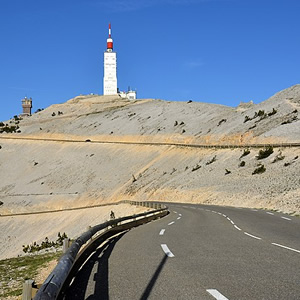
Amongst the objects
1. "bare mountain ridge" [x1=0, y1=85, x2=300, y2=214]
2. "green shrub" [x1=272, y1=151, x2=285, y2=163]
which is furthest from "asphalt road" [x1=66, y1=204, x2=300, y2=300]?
"green shrub" [x1=272, y1=151, x2=285, y2=163]

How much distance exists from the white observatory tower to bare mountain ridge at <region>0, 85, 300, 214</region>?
42.4 metres

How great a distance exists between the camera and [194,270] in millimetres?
8969

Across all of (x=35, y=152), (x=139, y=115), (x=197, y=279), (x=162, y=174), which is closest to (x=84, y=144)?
(x=35, y=152)

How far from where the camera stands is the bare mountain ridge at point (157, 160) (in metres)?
49.6

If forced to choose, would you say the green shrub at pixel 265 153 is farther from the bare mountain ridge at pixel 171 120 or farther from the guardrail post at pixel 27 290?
the guardrail post at pixel 27 290

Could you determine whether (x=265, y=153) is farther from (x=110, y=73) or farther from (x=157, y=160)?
(x=110, y=73)

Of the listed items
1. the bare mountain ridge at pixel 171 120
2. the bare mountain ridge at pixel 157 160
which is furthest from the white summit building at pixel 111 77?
the bare mountain ridge at pixel 157 160

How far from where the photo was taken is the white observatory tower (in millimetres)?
166000

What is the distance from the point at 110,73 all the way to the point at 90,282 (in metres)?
163

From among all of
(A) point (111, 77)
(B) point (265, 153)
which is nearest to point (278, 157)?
(B) point (265, 153)

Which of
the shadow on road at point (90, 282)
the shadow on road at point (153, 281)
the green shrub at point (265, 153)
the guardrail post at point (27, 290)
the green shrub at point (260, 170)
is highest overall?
the green shrub at point (265, 153)

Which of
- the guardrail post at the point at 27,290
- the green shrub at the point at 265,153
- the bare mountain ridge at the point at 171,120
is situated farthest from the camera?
the bare mountain ridge at the point at 171,120

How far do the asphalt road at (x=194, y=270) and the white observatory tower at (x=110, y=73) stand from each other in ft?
506

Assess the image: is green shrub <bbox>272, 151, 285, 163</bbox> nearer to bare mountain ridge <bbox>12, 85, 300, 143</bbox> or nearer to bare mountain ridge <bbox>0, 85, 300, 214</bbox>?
bare mountain ridge <bbox>0, 85, 300, 214</bbox>
